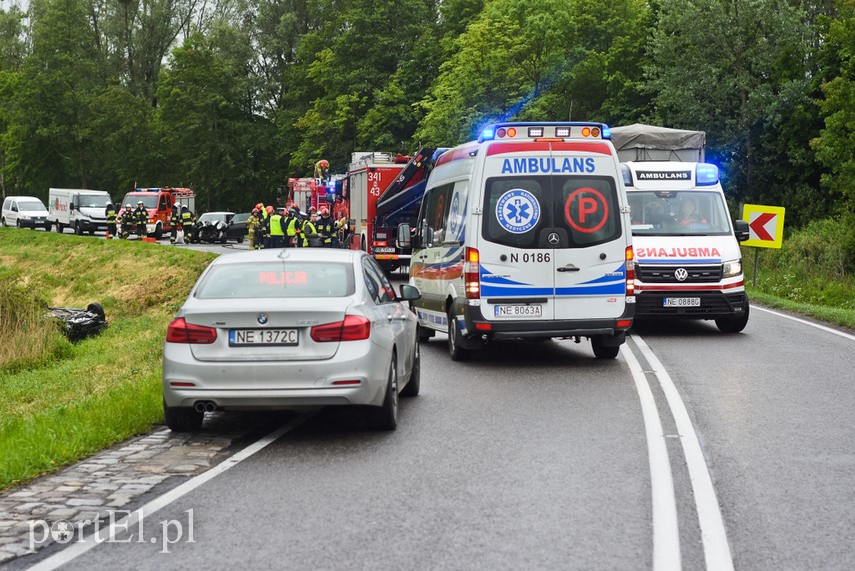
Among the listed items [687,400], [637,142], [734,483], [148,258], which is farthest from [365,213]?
[734,483]

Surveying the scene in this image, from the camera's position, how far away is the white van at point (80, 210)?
187 feet

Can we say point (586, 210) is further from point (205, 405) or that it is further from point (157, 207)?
point (157, 207)

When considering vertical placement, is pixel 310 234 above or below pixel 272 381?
above

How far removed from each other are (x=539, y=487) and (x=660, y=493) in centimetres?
73

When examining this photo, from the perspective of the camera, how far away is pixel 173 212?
54656 mm

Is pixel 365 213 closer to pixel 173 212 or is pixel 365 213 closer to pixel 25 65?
pixel 173 212

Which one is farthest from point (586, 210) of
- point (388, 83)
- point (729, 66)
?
point (388, 83)

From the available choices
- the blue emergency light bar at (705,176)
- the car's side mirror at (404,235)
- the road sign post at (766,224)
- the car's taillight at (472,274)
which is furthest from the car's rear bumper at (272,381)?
the road sign post at (766,224)

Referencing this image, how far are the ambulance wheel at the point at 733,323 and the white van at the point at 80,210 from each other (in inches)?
1732

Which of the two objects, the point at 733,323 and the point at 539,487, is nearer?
the point at 539,487

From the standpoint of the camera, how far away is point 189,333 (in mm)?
8508

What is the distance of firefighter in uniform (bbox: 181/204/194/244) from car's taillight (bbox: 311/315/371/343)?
135 feet

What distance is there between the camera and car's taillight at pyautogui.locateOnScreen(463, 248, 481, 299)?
12977 mm
